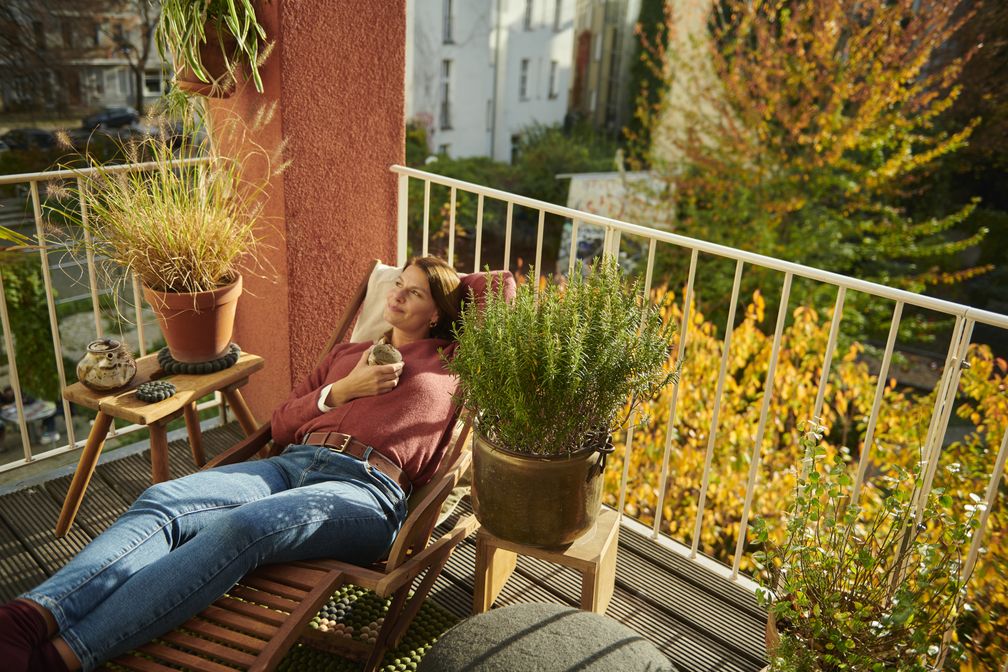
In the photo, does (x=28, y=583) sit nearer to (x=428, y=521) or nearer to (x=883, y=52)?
(x=428, y=521)

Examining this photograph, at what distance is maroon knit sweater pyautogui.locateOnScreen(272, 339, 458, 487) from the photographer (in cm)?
238

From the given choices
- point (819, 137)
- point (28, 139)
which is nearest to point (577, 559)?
point (819, 137)

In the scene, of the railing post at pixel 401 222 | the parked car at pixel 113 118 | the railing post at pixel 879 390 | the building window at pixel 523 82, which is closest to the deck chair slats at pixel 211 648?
the railing post at pixel 879 390

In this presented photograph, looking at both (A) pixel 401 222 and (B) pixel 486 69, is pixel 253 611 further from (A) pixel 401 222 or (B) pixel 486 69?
(B) pixel 486 69

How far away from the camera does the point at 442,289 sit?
2.52 meters

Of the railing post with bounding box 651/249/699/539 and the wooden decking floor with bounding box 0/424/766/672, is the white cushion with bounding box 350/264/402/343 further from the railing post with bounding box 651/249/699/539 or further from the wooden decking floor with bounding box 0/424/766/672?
the railing post with bounding box 651/249/699/539

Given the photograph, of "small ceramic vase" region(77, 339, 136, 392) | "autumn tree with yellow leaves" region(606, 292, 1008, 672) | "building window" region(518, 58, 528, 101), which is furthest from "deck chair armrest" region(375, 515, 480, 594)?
"building window" region(518, 58, 528, 101)

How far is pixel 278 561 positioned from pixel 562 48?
19.5 metres

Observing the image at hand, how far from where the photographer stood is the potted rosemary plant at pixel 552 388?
1.90 metres

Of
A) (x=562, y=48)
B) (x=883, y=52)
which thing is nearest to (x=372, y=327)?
(x=883, y=52)

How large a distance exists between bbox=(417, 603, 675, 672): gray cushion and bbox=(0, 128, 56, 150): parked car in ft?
40.5

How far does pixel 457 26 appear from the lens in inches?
664

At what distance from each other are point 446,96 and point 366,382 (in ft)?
51.5

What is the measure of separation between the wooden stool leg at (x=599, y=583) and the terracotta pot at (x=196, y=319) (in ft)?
4.86
